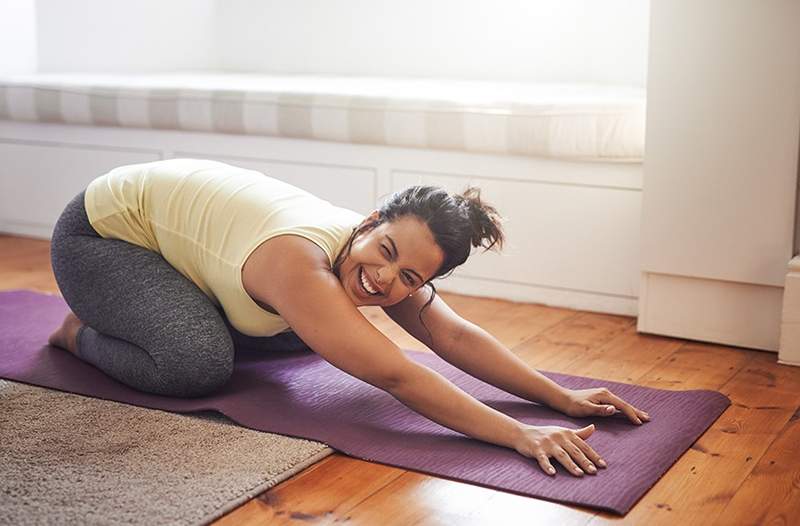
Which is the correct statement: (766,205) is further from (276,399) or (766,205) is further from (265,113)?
(265,113)

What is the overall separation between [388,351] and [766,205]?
106 centimetres

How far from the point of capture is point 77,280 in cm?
228

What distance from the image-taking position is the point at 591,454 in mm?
1844

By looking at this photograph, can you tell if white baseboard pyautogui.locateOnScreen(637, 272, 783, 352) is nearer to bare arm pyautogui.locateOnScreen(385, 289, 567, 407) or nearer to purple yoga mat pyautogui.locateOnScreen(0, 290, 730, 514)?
purple yoga mat pyautogui.locateOnScreen(0, 290, 730, 514)

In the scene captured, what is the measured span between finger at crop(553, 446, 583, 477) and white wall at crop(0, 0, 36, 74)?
2872mm

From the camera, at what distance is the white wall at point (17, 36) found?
13.1 ft

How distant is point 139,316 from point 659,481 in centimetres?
99

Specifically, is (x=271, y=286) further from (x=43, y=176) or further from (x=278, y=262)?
(x=43, y=176)

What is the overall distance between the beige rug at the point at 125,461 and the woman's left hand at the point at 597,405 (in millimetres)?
453

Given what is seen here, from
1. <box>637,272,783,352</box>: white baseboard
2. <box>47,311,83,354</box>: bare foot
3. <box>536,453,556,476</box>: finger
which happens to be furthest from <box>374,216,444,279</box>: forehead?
<box>637,272,783,352</box>: white baseboard

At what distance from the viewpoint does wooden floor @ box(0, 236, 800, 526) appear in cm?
168

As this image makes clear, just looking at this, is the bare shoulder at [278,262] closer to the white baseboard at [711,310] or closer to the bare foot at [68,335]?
the bare foot at [68,335]

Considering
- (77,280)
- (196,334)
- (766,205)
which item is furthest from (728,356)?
(77,280)

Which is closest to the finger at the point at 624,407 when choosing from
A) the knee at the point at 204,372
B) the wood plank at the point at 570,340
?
the wood plank at the point at 570,340
